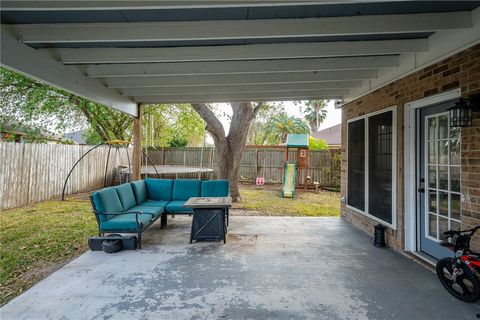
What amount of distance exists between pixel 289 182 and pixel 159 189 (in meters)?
5.77

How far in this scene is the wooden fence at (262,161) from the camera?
38.3ft

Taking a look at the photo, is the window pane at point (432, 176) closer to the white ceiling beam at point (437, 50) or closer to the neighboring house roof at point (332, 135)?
the white ceiling beam at point (437, 50)

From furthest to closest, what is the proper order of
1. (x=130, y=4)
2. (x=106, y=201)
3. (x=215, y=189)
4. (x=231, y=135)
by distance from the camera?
1. (x=231, y=135)
2. (x=215, y=189)
3. (x=106, y=201)
4. (x=130, y=4)

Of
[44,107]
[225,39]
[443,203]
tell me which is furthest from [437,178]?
[44,107]

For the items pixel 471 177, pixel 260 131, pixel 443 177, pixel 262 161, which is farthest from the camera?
pixel 260 131

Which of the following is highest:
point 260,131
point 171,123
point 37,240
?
point 260,131

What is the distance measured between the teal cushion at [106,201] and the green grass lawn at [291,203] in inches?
144

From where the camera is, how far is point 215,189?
5.49 metres

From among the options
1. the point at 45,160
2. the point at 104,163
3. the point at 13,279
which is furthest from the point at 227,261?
the point at 104,163

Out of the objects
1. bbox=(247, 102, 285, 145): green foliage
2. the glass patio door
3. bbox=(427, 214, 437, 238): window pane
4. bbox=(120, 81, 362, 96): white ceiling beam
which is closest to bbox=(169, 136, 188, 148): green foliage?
bbox=(120, 81, 362, 96): white ceiling beam

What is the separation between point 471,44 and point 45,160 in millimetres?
9762

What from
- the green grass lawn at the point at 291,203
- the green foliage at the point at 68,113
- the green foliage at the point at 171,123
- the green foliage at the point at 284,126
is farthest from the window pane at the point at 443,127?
the green foliage at the point at 284,126

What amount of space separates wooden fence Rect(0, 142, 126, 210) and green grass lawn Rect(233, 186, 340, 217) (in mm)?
5704

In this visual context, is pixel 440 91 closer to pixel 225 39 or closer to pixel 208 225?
pixel 225 39
